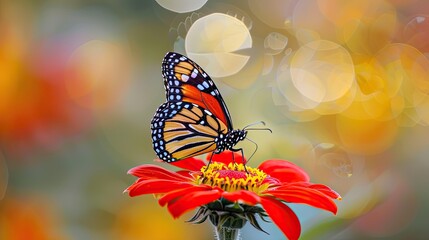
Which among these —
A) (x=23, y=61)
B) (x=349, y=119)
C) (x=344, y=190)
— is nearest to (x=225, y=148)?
(x=344, y=190)

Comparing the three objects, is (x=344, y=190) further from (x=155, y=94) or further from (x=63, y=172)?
(x=63, y=172)

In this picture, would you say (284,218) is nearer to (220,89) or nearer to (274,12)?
(220,89)

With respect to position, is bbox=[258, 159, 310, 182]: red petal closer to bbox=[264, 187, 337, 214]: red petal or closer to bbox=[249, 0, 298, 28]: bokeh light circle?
bbox=[264, 187, 337, 214]: red petal

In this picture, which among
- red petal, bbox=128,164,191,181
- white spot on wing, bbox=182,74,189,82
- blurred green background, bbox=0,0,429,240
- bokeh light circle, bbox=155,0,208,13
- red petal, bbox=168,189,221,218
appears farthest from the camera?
bokeh light circle, bbox=155,0,208,13

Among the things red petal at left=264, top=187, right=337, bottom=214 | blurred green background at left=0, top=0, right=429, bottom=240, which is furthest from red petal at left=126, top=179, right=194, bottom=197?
blurred green background at left=0, top=0, right=429, bottom=240

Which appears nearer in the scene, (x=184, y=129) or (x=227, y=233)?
(x=227, y=233)

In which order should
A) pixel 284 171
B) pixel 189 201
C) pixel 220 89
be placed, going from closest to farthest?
pixel 189 201 → pixel 284 171 → pixel 220 89

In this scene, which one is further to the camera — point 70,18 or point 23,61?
point 70,18

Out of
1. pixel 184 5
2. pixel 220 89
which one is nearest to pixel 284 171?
pixel 220 89
